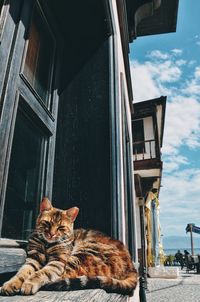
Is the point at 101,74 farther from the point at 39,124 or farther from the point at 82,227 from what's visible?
the point at 82,227

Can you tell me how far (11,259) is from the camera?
1.18m

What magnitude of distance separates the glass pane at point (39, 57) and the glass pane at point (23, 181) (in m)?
0.38

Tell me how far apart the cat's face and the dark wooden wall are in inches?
10.2

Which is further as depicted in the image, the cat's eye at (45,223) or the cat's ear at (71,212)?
the cat's ear at (71,212)

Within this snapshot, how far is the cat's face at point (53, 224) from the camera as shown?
4.83 feet

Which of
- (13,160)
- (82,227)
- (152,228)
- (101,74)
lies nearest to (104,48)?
Answer: (101,74)

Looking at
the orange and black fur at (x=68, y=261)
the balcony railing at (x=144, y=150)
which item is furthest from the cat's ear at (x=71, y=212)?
the balcony railing at (x=144, y=150)

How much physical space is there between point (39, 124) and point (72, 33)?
1.13 meters

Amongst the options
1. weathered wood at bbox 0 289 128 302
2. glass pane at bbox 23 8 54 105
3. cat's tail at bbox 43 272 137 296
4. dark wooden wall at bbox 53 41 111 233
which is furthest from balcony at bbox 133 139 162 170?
weathered wood at bbox 0 289 128 302

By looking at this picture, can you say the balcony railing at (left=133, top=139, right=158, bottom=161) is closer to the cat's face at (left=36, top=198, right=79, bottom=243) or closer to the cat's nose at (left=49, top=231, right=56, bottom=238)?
the cat's face at (left=36, top=198, right=79, bottom=243)

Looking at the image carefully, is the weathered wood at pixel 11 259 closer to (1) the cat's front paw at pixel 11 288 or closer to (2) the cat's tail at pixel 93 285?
(1) the cat's front paw at pixel 11 288

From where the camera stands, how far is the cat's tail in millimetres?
1108

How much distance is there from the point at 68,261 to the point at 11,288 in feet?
1.56

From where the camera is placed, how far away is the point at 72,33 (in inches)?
96.4
